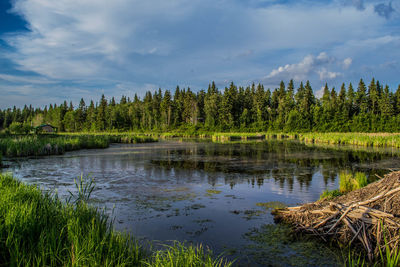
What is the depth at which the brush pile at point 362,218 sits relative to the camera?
18.8ft

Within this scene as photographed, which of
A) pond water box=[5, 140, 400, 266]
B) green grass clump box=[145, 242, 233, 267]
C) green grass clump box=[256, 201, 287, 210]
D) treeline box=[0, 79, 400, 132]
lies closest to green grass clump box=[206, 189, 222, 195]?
pond water box=[5, 140, 400, 266]

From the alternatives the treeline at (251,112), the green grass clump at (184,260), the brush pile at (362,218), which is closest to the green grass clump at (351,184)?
the brush pile at (362,218)

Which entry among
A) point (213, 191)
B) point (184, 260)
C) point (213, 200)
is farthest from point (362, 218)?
point (213, 191)

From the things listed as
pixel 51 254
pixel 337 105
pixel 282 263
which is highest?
pixel 337 105

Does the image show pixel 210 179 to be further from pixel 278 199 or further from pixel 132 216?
pixel 132 216

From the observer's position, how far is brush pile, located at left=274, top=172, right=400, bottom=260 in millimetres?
5730

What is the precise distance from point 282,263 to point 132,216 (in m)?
4.62

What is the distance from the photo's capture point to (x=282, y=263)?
5684mm

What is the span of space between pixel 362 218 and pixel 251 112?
9766 cm

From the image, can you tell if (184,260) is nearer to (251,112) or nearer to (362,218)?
(362,218)

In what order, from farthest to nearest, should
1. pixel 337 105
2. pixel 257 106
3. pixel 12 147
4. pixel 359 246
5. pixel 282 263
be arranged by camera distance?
pixel 257 106 → pixel 337 105 → pixel 12 147 → pixel 359 246 → pixel 282 263

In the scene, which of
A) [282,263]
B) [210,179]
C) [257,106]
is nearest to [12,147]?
[210,179]

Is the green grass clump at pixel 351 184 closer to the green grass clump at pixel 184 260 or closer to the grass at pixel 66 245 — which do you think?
the grass at pixel 66 245

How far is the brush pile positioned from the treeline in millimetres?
77499
